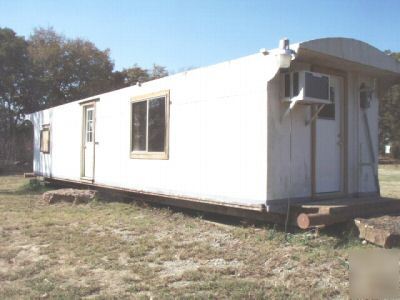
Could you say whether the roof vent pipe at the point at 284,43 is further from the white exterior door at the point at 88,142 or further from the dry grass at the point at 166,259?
the white exterior door at the point at 88,142

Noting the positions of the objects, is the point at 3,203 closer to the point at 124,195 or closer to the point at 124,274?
the point at 124,195

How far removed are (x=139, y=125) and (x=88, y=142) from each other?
2991 millimetres

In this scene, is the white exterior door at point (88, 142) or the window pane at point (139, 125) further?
the white exterior door at point (88, 142)

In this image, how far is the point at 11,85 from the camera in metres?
24.7

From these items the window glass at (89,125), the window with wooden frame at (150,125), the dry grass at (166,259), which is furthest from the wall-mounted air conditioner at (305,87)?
the window glass at (89,125)

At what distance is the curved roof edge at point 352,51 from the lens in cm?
612

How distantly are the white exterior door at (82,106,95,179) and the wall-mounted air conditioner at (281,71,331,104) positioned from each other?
636 centimetres

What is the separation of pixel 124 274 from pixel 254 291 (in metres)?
1.42

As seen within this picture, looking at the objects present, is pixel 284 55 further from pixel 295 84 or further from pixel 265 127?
pixel 265 127

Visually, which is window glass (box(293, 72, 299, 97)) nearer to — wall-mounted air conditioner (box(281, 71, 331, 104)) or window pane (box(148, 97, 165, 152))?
wall-mounted air conditioner (box(281, 71, 331, 104))

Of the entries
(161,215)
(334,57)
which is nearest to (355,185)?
(334,57)

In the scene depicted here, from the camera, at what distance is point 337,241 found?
5.78m

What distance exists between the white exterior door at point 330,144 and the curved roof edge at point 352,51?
58 centimetres

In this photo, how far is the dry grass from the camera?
4.32 m
